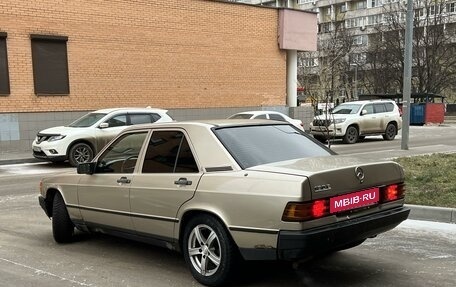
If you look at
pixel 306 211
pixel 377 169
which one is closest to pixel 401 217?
pixel 377 169

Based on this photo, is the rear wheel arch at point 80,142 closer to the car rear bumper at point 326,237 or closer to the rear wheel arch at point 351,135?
the rear wheel arch at point 351,135

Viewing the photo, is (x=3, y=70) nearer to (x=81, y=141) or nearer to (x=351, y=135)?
(x=81, y=141)

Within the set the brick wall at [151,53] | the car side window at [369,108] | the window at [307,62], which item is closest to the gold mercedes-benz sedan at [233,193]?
the brick wall at [151,53]

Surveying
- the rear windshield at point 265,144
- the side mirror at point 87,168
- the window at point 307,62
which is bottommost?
the side mirror at point 87,168

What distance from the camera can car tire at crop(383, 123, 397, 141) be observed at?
877 inches

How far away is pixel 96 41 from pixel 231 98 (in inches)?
269

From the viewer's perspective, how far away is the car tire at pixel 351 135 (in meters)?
20.8

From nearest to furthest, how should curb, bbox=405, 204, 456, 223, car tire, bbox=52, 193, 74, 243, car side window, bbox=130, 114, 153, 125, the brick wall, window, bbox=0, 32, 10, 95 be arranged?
1. car tire, bbox=52, 193, 74, 243
2. curb, bbox=405, 204, 456, 223
3. car side window, bbox=130, 114, 153, 125
4. window, bbox=0, 32, 10, 95
5. the brick wall

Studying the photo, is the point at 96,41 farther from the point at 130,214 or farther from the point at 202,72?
the point at 130,214

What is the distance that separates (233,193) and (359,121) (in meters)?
18.0

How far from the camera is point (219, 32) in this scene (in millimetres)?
22406

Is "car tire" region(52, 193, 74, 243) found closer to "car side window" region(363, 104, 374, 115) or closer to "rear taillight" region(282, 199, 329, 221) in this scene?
"rear taillight" region(282, 199, 329, 221)

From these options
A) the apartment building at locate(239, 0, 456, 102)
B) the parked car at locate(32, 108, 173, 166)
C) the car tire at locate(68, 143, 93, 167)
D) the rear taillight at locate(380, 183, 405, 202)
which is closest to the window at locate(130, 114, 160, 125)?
the parked car at locate(32, 108, 173, 166)

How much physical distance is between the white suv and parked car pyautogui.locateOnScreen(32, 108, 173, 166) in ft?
27.1
